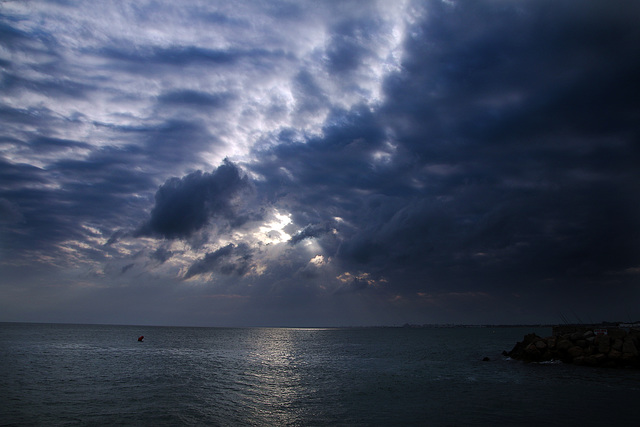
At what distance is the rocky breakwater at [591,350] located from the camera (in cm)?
4659

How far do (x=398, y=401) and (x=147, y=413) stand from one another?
1824 centimetres

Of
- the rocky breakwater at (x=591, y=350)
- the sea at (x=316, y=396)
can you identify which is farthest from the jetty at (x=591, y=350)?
the sea at (x=316, y=396)

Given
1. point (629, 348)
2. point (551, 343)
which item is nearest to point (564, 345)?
point (551, 343)

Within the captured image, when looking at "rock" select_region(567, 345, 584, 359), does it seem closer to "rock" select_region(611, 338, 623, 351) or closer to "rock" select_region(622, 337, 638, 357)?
"rock" select_region(611, 338, 623, 351)

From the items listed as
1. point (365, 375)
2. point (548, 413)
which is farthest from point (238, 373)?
point (548, 413)

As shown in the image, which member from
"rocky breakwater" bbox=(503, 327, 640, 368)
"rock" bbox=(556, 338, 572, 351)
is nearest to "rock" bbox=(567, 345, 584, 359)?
"rocky breakwater" bbox=(503, 327, 640, 368)

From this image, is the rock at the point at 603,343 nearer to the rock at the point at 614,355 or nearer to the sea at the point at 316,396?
the rock at the point at 614,355

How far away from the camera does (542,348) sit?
5388 cm

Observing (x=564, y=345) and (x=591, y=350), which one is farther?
(x=564, y=345)

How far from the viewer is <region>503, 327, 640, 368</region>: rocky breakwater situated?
46.6 metres

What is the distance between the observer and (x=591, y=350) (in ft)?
165

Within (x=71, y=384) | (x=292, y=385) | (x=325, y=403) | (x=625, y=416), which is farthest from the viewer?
(x=292, y=385)

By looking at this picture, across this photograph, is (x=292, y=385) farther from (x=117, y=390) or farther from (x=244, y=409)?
(x=117, y=390)

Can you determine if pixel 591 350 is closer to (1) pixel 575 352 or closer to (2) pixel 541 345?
(1) pixel 575 352
